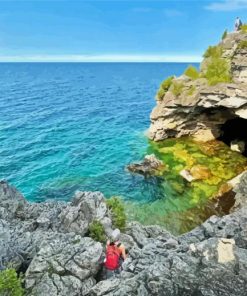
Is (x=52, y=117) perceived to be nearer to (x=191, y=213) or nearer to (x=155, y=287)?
(x=191, y=213)

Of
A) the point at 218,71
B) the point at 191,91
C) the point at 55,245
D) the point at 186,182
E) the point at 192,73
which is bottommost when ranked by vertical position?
the point at 186,182

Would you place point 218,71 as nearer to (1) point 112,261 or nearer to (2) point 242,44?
(2) point 242,44

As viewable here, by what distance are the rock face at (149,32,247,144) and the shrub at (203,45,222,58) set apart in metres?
0.70

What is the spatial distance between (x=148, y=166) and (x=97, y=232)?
2438 cm

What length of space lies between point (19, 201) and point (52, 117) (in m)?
58.0

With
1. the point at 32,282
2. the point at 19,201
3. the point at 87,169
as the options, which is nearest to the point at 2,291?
the point at 32,282

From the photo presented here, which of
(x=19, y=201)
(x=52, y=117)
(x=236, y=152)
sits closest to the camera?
(x=19, y=201)

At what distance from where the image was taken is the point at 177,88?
52719 millimetres

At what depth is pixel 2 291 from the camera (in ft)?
54.4

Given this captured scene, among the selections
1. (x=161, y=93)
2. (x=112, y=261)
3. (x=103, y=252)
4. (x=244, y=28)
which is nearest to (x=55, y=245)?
(x=103, y=252)

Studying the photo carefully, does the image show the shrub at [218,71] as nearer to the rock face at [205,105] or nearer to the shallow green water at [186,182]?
the rock face at [205,105]

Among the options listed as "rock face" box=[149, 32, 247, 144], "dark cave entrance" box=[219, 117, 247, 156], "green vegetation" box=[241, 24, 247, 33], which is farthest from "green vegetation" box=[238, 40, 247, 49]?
"dark cave entrance" box=[219, 117, 247, 156]

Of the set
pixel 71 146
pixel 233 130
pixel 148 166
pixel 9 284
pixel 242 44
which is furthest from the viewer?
pixel 71 146

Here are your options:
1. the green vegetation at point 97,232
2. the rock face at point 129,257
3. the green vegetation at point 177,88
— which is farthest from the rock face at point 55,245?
the green vegetation at point 177,88
